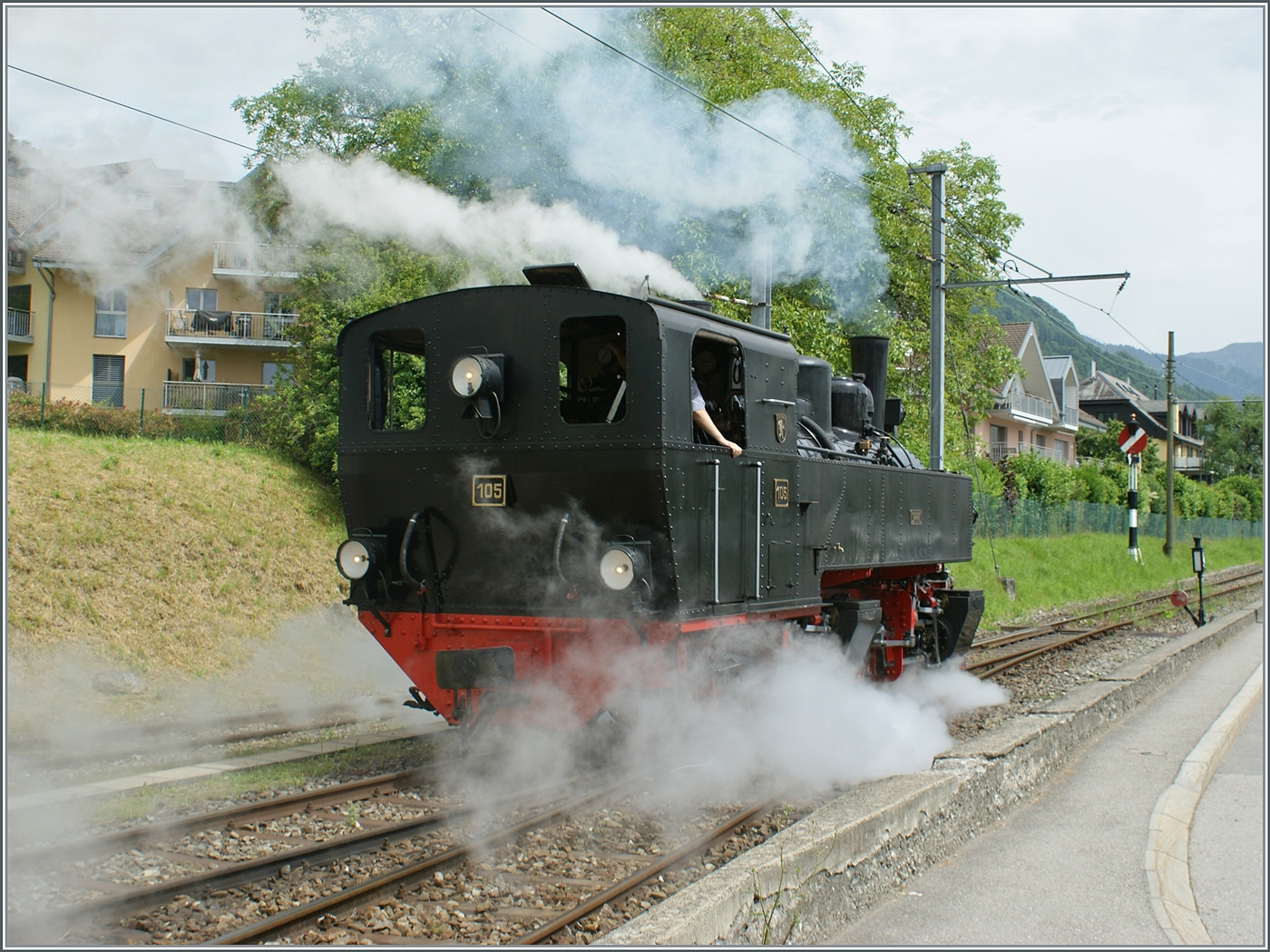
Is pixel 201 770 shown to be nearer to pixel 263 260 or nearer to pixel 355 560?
pixel 355 560

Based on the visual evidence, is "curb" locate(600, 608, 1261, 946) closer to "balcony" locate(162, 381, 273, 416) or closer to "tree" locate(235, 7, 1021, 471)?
"tree" locate(235, 7, 1021, 471)

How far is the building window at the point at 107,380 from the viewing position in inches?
637

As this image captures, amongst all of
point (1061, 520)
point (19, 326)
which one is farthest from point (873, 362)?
point (1061, 520)

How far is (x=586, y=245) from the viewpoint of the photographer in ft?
28.2

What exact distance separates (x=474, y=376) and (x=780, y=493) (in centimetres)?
197

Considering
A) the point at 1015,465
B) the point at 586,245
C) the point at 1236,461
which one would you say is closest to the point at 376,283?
the point at 586,245

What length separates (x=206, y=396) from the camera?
57.1 ft

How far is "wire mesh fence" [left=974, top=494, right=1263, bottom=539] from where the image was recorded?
984 inches

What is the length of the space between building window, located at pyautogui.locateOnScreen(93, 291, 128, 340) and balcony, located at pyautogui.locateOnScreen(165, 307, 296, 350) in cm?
85

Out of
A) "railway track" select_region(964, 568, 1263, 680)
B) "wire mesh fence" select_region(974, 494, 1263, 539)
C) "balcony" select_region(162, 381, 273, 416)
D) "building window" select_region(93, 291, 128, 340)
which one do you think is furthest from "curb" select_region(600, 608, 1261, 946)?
"wire mesh fence" select_region(974, 494, 1263, 539)

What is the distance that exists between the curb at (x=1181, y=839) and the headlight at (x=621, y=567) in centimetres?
271

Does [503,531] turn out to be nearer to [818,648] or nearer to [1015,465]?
[818,648]

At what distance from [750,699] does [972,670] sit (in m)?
5.20

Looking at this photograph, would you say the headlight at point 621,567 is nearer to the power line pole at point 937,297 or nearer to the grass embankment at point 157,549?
the grass embankment at point 157,549
